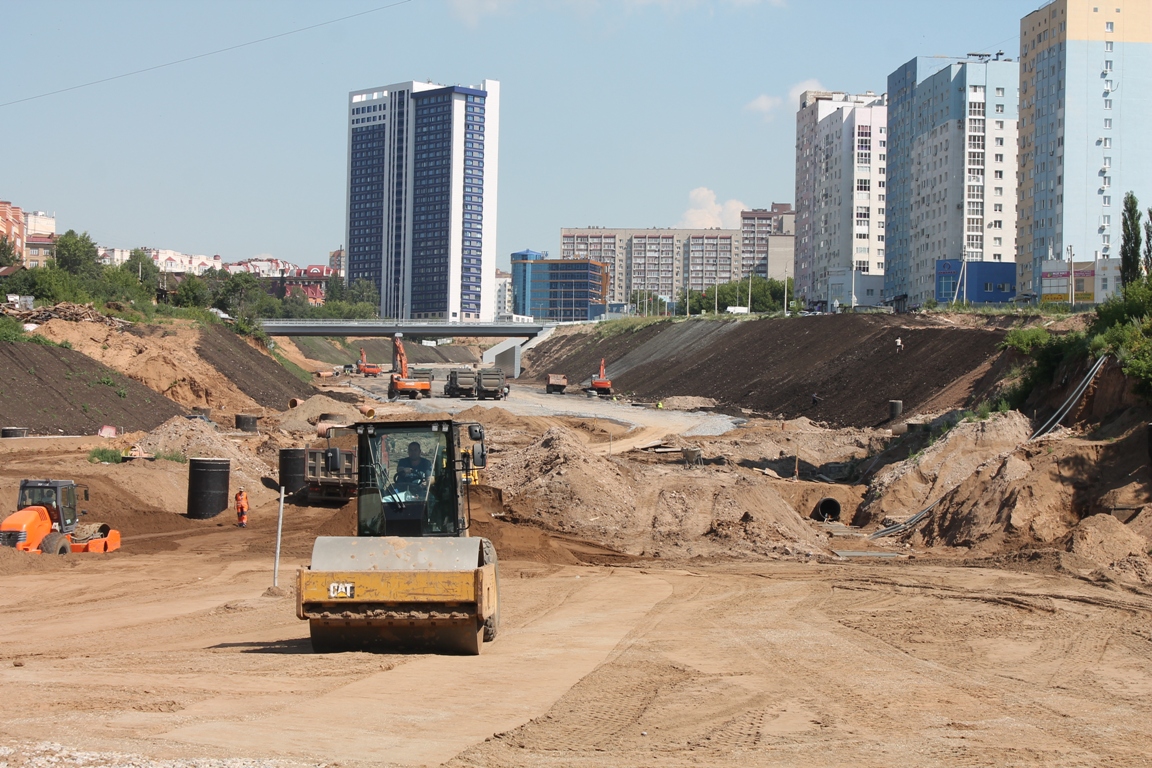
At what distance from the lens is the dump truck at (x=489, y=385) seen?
222 feet

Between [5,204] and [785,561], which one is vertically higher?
[5,204]

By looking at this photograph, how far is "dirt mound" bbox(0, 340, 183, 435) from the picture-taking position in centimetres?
3675

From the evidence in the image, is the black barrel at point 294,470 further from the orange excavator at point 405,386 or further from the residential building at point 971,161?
the residential building at point 971,161

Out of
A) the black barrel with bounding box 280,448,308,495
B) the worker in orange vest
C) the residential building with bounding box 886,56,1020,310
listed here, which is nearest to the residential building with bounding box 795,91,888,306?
the residential building with bounding box 886,56,1020,310

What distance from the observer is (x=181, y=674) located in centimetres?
927

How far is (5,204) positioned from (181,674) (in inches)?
6601

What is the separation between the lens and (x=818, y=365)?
62562 mm

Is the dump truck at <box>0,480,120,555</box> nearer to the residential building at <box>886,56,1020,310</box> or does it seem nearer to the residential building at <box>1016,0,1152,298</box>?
the residential building at <box>1016,0,1152,298</box>

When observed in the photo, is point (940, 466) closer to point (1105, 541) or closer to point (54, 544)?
point (1105, 541)

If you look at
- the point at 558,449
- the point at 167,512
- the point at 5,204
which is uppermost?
the point at 5,204

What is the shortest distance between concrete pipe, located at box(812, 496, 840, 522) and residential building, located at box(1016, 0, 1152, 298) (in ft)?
246

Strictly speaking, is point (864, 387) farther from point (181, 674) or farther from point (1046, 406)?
point (181, 674)

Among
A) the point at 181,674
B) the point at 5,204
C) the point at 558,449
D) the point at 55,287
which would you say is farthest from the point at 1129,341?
the point at 5,204

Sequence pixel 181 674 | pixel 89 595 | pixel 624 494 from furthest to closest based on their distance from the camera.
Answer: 1. pixel 624 494
2. pixel 89 595
3. pixel 181 674
